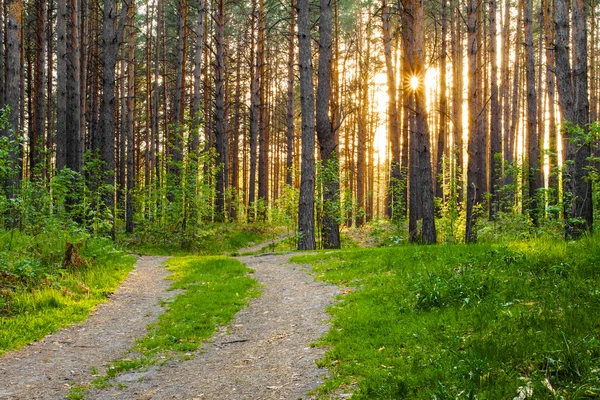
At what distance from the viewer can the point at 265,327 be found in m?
6.69

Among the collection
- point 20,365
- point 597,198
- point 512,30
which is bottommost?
point 20,365

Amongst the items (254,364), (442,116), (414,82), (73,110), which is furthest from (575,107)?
(73,110)

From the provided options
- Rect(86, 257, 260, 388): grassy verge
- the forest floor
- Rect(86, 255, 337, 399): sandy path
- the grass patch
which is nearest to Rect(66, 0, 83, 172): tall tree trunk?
the grass patch

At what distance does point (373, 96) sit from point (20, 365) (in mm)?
33834

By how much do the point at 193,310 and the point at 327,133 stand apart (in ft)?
28.1

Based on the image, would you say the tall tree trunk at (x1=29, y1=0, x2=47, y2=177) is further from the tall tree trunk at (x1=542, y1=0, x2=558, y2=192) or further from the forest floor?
the tall tree trunk at (x1=542, y1=0, x2=558, y2=192)

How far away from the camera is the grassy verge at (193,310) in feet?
19.1

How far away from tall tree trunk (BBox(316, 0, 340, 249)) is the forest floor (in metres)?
5.98

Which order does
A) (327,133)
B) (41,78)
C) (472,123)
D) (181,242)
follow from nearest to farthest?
(472,123) < (327,133) < (181,242) < (41,78)

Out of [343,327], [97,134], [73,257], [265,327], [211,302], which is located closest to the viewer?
[343,327]

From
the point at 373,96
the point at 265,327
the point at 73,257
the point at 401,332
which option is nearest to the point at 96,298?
the point at 73,257

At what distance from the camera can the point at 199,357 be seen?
5695 millimetres

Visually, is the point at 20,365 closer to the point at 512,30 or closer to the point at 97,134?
the point at 97,134

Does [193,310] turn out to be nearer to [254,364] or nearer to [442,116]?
[254,364]
